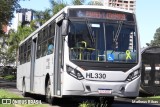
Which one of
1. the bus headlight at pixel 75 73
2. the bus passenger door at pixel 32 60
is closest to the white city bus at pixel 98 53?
the bus headlight at pixel 75 73

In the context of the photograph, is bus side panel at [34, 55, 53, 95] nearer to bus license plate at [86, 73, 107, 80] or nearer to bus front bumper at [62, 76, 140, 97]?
bus front bumper at [62, 76, 140, 97]

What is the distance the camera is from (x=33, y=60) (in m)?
22.0

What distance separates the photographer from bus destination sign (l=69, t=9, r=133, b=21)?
1527cm

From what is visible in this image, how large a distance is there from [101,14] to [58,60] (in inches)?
91.1

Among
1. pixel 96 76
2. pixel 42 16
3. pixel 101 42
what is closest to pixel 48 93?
pixel 96 76

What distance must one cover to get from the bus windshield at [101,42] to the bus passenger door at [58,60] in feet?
2.86

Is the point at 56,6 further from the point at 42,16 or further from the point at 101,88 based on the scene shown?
the point at 101,88

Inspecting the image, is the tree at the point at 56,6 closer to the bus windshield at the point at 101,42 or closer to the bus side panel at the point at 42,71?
the bus side panel at the point at 42,71

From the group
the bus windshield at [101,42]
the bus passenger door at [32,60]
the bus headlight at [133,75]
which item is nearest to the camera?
the bus windshield at [101,42]

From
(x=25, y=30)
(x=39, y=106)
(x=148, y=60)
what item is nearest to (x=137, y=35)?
(x=39, y=106)

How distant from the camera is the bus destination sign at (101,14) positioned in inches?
601

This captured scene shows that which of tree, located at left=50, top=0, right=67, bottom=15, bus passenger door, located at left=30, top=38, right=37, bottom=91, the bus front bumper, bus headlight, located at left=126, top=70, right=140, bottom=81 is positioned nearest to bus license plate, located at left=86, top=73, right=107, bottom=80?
the bus front bumper

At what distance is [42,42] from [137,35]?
5.77m

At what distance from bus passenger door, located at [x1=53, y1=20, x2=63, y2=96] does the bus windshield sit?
871 millimetres
